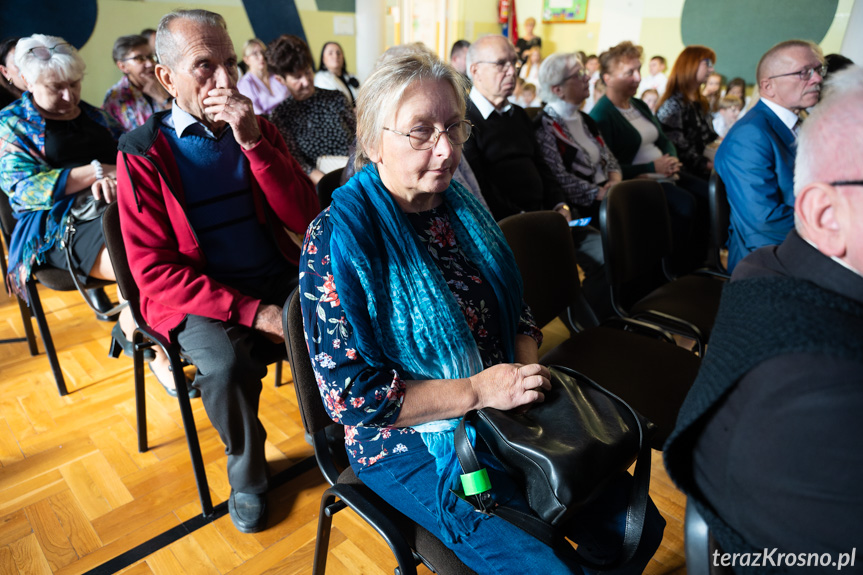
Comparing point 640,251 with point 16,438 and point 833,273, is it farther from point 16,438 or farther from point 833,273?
point 16,438

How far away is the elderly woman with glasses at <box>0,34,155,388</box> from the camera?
216 cm

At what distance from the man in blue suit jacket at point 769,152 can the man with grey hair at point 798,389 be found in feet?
5.20

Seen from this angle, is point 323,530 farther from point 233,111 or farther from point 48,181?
point 48,181

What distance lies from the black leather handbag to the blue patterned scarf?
111 millimetres

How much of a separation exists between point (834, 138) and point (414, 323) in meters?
0.75

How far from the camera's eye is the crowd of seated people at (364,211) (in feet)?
3.40

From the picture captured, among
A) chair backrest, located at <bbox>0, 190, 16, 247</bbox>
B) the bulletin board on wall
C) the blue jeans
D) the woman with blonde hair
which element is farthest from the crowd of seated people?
the bulletin board on wall

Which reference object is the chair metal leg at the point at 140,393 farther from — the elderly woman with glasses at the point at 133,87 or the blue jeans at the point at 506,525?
the elderly woman with glasses at the point at 133,87

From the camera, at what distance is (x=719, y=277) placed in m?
2.29

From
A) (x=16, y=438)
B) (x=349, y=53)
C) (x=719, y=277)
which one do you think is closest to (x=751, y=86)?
(x=349, y=53)

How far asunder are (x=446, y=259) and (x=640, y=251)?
1192mm

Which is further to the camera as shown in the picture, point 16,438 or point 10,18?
point 10,18

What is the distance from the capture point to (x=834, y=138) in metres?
0.72

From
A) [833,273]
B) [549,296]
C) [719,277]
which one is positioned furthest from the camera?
[719,277]
